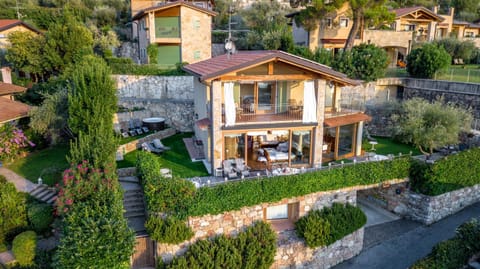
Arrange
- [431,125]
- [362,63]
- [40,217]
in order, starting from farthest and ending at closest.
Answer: [362,63] < [431,125] < [40,217]

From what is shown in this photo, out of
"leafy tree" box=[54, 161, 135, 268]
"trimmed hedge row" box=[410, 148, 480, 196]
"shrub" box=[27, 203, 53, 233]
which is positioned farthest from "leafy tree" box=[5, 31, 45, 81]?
"trimmed hedge row" box=[410, 148, 480, 196]

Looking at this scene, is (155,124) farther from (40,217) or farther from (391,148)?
(391,148)

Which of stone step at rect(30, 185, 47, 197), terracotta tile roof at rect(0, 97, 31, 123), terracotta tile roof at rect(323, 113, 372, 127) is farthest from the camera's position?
terracotta tile roof at rect(0, 97, 31, 123)

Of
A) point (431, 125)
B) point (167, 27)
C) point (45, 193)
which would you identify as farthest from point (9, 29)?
point (431, 125)

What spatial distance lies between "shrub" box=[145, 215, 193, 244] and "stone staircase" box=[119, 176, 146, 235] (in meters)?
1.66

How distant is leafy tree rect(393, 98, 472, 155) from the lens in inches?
936

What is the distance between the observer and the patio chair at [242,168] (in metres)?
20.0

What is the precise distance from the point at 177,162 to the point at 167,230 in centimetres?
688

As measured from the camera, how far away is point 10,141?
23.6 metres

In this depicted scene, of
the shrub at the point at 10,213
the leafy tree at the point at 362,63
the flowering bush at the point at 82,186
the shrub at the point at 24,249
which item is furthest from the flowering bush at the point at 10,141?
the leafy tree at the point at 362,63

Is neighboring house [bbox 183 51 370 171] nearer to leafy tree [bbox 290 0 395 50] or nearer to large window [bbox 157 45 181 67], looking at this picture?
leafy tree [bbox 290 0 395 50]

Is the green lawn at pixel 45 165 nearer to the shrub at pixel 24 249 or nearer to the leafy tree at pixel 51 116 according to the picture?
the leafy tree at pixel 51 116

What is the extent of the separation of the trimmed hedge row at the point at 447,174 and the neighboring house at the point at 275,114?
4151 mm

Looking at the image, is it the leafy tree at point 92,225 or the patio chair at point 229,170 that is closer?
the leafy tree at point 92,225
